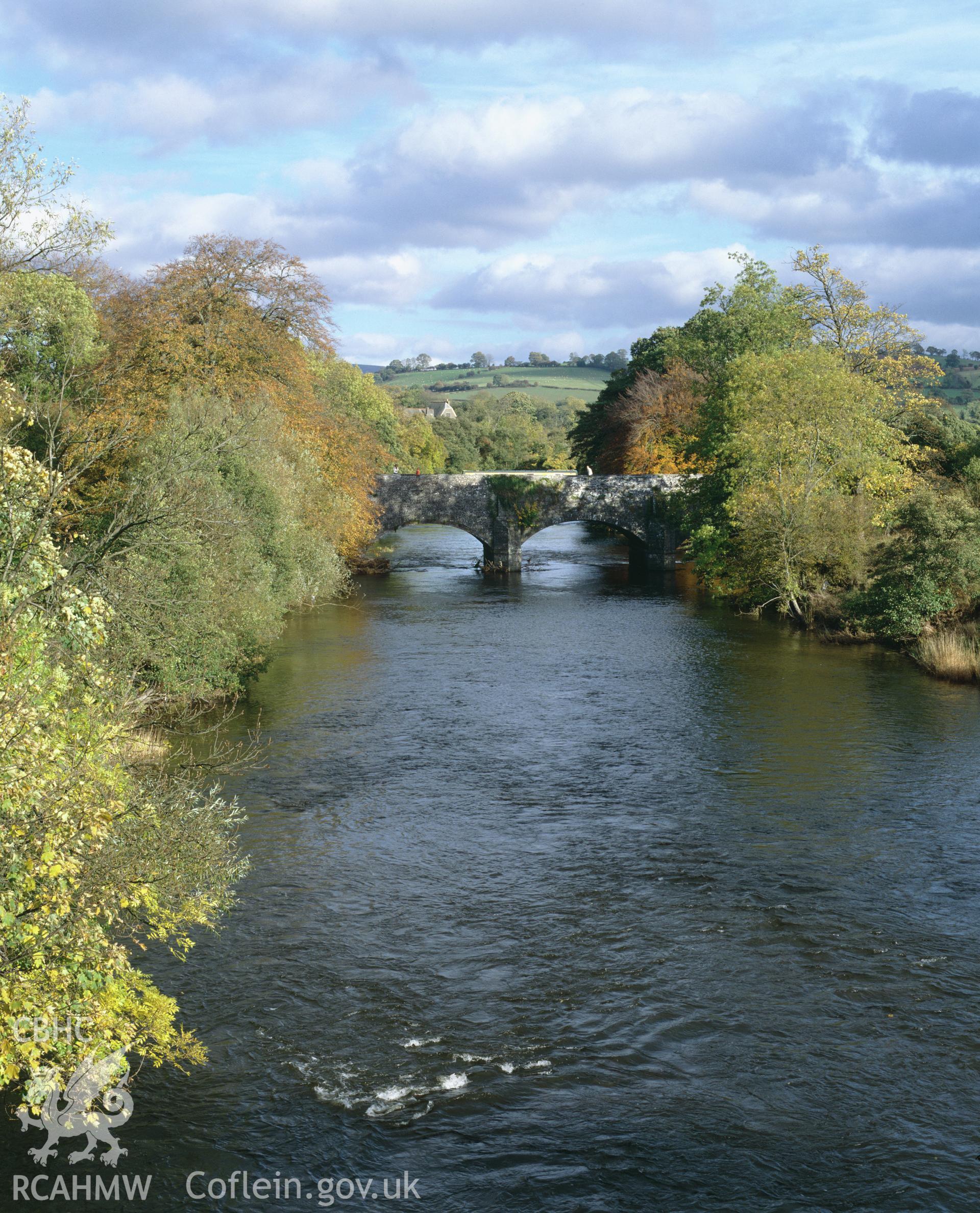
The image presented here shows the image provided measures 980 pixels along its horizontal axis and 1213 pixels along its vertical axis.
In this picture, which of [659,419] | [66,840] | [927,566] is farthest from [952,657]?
[659,419]

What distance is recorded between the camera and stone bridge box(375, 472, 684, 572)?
2566 inches

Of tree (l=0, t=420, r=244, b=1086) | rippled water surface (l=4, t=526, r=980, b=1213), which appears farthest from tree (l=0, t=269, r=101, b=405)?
tree (l=0, t=420, r=244, b=1086)

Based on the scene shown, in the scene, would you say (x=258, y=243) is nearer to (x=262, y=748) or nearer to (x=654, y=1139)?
(x=262, y=748)

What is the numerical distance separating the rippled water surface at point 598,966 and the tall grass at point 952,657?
2878 millimetres

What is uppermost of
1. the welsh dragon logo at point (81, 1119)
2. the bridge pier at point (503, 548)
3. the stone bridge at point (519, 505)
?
the stone bridge at point (519, 505)

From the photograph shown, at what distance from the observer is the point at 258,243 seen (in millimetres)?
41781

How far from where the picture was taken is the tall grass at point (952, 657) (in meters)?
31.8

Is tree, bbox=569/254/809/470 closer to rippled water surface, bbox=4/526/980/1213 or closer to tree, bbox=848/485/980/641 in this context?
tree, bbox=848/485/980/641

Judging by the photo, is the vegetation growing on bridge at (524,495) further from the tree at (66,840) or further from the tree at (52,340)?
the tree at (66,840)

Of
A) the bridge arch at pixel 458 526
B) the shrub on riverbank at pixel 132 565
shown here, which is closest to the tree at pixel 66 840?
the shrub on riverbank at pixel 132 565

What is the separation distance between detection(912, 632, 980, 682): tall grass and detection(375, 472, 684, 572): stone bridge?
3256cm

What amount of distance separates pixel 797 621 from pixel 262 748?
2476 cm

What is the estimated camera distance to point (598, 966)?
1479cm

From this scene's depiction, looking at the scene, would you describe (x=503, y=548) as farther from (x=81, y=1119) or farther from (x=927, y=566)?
(x=81, y=1119)
